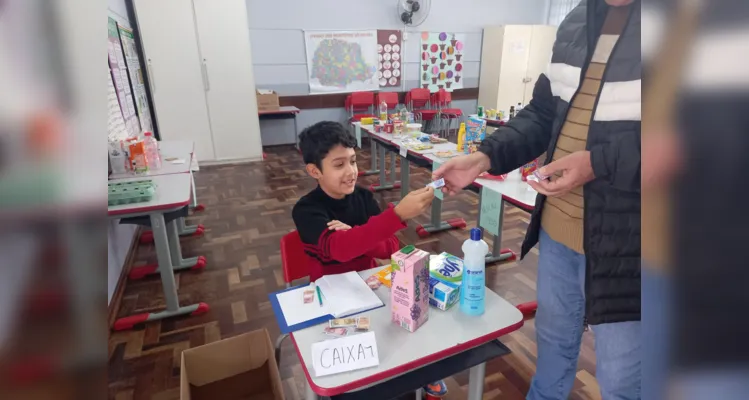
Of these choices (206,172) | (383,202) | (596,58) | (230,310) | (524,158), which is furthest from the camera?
Result: (206,172)

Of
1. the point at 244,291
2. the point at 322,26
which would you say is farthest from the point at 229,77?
the point at 244,291

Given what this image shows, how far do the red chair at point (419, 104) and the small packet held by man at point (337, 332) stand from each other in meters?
6.10

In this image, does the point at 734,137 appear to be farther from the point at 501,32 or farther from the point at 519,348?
the point at 501,32

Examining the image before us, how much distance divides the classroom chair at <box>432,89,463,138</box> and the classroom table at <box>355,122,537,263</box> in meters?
3.04

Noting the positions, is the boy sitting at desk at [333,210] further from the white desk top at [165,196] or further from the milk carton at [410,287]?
the white desk top at [165,196]

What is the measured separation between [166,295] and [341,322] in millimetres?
1590

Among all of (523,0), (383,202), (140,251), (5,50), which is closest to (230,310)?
(140,251)

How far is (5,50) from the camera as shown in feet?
0.35

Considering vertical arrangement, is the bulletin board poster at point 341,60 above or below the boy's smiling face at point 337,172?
above

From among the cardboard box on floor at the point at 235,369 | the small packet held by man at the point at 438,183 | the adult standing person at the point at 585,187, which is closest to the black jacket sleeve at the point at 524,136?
the adult standing person at the point at 585,187

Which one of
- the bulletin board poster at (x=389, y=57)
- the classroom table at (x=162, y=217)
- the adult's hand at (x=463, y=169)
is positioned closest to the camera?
the adult's hand at (x=463, y=169)

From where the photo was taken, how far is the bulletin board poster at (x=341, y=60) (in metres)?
6.27

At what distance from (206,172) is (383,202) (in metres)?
2.34

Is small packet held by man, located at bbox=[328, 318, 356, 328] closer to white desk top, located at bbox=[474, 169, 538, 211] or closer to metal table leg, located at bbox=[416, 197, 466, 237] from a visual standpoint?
white desk top, located at bbox=[474, 169, 538, 211]
